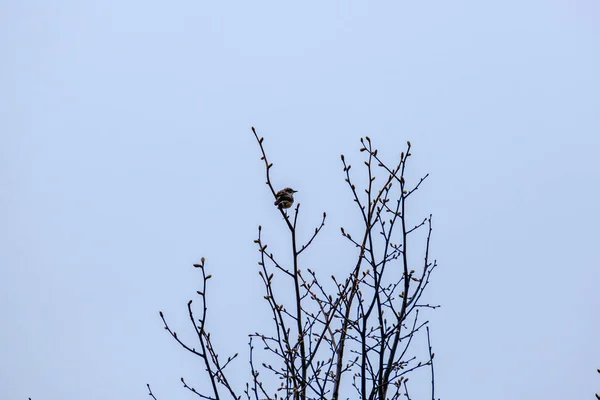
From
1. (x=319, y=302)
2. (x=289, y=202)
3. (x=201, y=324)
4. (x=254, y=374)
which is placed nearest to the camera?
(x=201, y=324)

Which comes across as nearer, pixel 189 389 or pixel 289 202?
pixel 189 389

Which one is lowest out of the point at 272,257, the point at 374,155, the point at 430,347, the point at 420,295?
the point at 430,347

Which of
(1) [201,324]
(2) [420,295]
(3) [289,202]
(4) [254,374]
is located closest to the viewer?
(1) [201,324]

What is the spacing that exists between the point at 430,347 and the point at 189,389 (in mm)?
2009

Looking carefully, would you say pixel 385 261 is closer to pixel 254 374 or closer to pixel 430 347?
pixel 430 347

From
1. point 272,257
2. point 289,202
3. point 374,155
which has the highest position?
point 289,202

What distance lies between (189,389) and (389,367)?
5.55 ft

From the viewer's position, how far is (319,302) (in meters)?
5.43

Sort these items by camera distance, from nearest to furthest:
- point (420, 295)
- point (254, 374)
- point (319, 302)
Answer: point (254, 374)
point (420, 295)
point (319, 302)

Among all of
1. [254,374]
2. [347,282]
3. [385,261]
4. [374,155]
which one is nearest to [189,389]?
[254,374]

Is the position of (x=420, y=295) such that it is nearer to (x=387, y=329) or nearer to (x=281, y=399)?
(x=387, y=329)

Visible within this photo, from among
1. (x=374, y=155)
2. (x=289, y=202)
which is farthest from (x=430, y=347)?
(x=289, y=202)

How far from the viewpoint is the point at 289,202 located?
716 centimetres

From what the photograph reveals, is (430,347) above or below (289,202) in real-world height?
below
